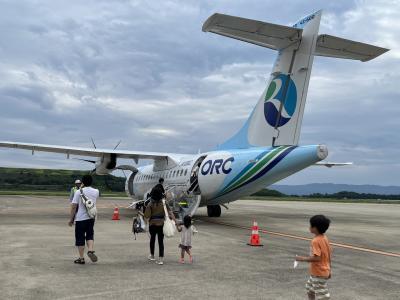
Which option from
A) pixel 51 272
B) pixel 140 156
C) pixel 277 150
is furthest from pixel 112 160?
pixel 51 272

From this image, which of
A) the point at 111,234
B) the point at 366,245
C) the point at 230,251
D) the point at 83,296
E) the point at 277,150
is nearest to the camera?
the point at 83,296

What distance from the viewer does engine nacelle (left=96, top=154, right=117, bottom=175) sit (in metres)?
Answer: 24.0

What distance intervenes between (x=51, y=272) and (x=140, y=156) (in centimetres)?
1612

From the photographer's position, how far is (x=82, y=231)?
891cm

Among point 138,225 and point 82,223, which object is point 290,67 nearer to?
point 138,225

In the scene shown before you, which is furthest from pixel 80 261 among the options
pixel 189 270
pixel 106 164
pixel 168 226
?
pixel 106 164

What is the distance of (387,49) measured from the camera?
52.2ft

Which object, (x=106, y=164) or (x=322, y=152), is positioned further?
(x=106, y=164)

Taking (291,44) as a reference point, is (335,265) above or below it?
below

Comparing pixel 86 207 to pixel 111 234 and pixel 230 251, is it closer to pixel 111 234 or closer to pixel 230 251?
pixel 230 251

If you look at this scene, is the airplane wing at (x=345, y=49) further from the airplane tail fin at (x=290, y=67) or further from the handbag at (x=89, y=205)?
the handbag at (x=89, y=205)

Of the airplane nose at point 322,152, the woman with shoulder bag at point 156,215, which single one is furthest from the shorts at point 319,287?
the airplane nose at point 322,152

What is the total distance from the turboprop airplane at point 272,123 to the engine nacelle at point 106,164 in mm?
6103

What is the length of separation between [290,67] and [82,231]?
11021 mm
